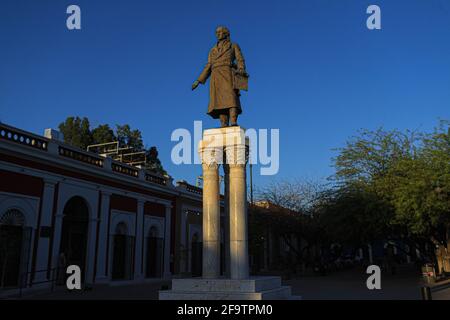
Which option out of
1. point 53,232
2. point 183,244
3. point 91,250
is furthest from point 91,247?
point 183,244

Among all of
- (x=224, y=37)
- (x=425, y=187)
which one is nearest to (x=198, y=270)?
(x=425, y=187)

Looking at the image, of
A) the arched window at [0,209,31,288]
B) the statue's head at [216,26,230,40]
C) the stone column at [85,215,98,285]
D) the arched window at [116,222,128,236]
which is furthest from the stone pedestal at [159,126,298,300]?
the arched window at [116,222,128,236]

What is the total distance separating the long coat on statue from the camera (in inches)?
435

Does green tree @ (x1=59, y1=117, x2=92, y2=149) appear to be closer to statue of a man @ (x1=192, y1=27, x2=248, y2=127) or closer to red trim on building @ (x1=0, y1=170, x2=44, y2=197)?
red trim on building @ (x1=0, y1=170, x2=44, y2=197)

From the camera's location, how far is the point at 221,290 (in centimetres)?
909

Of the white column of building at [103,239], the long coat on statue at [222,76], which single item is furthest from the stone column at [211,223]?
the white column of building at [103,239]

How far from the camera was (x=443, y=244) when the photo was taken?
1967 centimetres

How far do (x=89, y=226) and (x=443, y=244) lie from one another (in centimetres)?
1619

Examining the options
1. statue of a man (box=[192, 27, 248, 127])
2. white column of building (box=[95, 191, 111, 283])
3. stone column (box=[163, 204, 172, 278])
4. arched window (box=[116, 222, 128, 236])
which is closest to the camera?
statue of a man (box=[192, 27, 248, 127])

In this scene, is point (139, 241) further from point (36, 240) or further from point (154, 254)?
point (36, 240)

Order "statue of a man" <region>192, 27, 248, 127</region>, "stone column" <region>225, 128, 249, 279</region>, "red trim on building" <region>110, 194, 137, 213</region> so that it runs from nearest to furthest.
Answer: "stone column" <region>225, 128, 249, 279</region>
"statue of a man" <region>192, 27, 248, 127</region>
"red trim on building" <region>110, 194, 137, 213</region>

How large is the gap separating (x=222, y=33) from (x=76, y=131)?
91.6 feet

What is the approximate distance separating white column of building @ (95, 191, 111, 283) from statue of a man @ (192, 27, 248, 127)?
993cm

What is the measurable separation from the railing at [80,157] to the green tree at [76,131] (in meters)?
17.2
